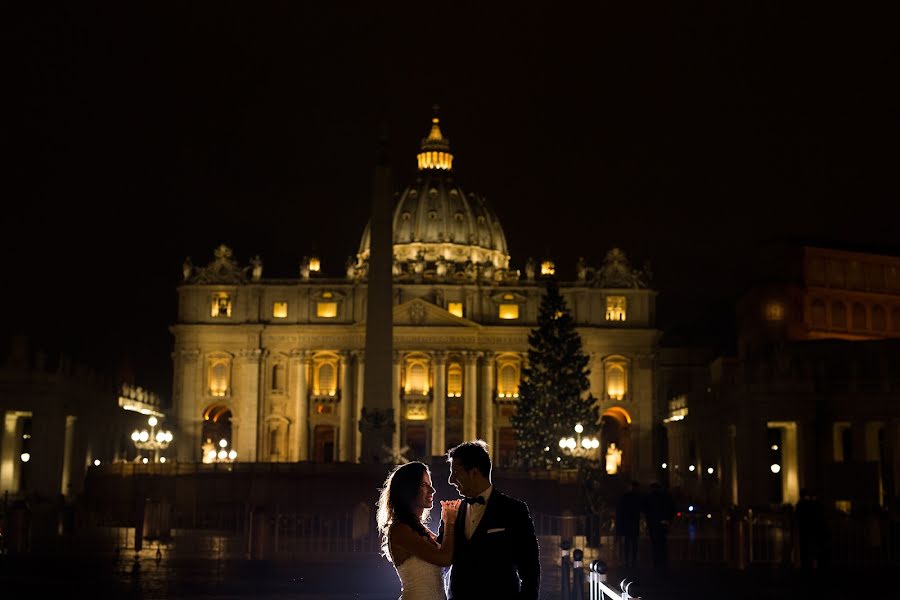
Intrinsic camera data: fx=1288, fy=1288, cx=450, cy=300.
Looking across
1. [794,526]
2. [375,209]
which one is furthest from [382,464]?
[794,526]

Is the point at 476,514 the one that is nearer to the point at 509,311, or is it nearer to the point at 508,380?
the point at 508,380

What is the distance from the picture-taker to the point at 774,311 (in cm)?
8981

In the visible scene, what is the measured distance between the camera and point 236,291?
4144 inches

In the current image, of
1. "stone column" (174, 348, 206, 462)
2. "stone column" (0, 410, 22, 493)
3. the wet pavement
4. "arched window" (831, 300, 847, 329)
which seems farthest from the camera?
"stone column" (174, 348, 206, 462)

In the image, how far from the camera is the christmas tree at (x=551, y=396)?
76.6m

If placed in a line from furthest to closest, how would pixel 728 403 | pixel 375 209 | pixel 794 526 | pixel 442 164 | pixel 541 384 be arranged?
pixel 442 164 < pixel 541 384 < pixel 728 403 < pixel 375 209 < pixel 794 526

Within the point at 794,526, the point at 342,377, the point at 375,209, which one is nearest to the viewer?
the point at 794,526

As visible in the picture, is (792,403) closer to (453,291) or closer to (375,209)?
(375,209)

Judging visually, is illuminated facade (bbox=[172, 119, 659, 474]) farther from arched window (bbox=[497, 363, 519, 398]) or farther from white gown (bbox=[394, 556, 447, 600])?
white gown (bbox=[394, 556, 447, 600])

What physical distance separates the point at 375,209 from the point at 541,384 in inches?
1419

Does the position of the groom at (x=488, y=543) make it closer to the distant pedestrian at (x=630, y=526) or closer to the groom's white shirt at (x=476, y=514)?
the groom's white shirt at (x=476, y=514)

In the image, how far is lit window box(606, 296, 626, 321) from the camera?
10506cm

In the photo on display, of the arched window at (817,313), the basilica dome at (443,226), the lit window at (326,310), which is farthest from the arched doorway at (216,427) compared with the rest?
the arched window at (817,313)

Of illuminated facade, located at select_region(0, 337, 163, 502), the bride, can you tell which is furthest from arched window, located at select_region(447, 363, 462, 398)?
the bride
